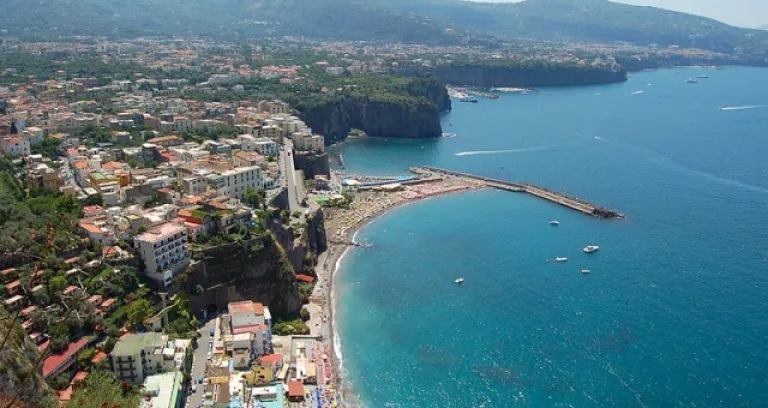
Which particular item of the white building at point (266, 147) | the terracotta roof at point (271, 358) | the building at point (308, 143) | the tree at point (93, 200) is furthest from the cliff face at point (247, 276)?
the building at point (308, 143)

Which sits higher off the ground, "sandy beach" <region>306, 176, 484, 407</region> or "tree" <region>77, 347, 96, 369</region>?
"tree" <region>77, 347, 96, 369</region>

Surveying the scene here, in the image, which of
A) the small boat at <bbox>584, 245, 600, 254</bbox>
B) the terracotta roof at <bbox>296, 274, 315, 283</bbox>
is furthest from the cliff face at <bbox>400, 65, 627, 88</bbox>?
the terracotta roof at <bbox>296, 274, 315, 283</bbox>

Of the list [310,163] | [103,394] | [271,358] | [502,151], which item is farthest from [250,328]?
[502,151]

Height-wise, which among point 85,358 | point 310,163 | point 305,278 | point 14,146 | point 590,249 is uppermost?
point 14,146

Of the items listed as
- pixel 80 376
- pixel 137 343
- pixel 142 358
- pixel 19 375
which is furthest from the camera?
pixel 137 343

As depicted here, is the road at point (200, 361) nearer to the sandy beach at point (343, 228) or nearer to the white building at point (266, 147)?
the sandy beach at point (343, 228)

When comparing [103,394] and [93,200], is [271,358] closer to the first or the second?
[103,394]

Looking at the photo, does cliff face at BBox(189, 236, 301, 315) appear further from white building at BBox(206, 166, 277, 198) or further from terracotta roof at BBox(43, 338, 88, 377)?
white building at BBox(206, 166, 277, 198)
